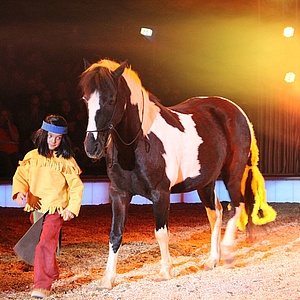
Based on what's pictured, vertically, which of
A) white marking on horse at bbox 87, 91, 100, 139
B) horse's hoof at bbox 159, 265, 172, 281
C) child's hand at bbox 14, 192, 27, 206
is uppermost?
white marking on horse at bbox 87, 91, 100, 139

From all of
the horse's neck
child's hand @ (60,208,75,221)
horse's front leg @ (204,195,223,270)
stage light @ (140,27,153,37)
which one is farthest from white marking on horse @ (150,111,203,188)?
stage light @ (140,27,153,37)

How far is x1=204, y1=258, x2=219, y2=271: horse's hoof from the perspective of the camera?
484 cm

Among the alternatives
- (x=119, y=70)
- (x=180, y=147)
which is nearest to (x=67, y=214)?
(x=119, y=70)

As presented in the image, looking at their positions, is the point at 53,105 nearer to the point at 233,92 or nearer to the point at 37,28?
the point at 37,28

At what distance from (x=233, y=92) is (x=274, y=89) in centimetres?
135

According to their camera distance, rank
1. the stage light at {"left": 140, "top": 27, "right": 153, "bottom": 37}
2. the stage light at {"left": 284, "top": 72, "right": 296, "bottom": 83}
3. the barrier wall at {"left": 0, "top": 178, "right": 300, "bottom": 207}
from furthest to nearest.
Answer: the stage light at {"left": 140, "top": 27, "right": 153, "bottom": 37}
the stage light at {"left": 284, "top": 72, "right": 296, "bottom": 83}
the barrier wall at {"left": 0, "top": 178, "right": 300, "bottom": 207}

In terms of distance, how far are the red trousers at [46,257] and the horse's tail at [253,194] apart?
2.29m

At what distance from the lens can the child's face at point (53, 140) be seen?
159 inches

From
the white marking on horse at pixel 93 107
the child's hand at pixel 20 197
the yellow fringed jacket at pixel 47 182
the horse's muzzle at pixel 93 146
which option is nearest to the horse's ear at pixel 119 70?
the white marking on horse at pixel 93 107

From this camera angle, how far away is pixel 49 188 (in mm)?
4043

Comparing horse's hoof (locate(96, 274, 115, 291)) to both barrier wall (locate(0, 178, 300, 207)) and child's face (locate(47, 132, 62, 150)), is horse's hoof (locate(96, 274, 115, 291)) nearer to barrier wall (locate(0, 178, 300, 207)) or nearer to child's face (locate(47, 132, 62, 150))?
child's face (locate(47, 132, 62, 150))

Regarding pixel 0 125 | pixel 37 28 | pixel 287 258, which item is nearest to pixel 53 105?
pixel 0 125

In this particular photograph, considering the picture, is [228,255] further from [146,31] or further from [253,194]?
[146,31]

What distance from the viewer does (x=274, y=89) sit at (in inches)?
472
